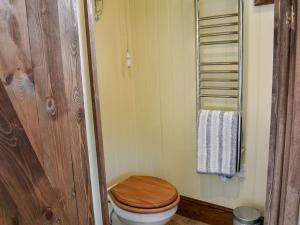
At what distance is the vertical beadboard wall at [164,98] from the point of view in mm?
1954

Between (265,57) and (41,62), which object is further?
(265,57)

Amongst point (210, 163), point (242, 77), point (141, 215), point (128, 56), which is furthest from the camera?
point (128, 56)

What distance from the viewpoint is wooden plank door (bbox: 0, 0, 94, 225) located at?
907mm

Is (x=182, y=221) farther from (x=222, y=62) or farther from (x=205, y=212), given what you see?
(x=222, y=62)

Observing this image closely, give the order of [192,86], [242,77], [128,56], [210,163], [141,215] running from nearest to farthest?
[141,215] → [242,77] → [210,163] → [192,86] → [128,56]

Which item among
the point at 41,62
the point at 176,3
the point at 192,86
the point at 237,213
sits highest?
the point at 176,3

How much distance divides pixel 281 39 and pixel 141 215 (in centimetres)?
133

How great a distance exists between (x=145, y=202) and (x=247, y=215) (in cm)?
72

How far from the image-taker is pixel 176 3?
2146 millimetres

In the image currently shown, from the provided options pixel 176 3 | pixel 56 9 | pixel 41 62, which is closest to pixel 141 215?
pixel 41 62

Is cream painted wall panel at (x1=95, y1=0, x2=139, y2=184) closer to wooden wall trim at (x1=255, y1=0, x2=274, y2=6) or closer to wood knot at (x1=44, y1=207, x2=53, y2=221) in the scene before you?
wooden wall trim at (x1=255, y1=0, x2=274, y2=6)

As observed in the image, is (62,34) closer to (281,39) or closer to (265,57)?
(281,39)

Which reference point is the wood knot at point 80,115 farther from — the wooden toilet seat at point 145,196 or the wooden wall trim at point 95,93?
the wooden toilet seat at point 145,196

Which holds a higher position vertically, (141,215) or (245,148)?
(245,148)
